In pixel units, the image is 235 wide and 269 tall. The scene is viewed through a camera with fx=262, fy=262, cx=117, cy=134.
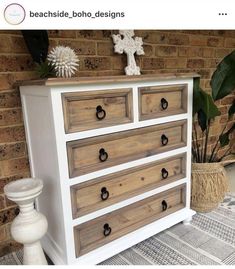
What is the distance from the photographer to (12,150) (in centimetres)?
150

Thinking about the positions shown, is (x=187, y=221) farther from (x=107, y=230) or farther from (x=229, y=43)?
(x=229, y=43)

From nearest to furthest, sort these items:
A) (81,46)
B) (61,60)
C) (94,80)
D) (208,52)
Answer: (94,80)
(61,60)
(81,46)
(208,52)

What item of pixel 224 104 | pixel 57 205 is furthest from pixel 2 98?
pixel 224 104

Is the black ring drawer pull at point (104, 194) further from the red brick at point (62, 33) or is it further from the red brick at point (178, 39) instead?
the red brick at point (178, 39)

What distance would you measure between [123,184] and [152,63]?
1040 millimetres

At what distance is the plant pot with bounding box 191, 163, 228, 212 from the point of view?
187 cm

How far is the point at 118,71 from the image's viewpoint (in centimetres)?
187

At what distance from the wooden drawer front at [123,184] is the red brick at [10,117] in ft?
1.79

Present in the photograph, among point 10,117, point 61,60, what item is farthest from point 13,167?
point 61,60

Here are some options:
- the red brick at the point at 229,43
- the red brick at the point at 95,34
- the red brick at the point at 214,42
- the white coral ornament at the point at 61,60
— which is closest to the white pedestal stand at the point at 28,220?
the white coral ornament at the point at 61,60

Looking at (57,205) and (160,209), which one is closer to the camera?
(57,205)

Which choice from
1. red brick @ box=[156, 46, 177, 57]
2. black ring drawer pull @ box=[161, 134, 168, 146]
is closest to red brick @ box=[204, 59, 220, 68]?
red brick @ box=[156, 46, 177, 57]
